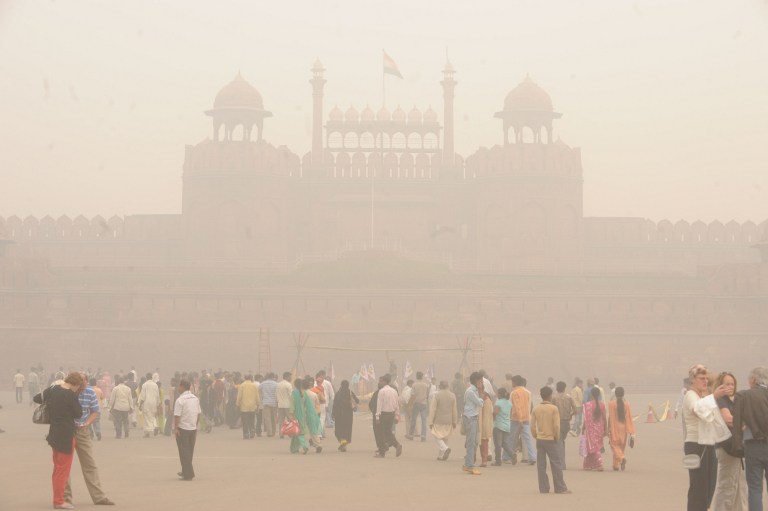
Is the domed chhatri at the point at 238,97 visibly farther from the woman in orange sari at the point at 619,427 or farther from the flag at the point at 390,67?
the woman in orange sari at the point at 619,427

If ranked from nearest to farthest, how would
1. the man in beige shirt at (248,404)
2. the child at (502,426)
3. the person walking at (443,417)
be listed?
the child at (502,426) → the person walking at (443,417) → the man in beige shirt at (248,404)

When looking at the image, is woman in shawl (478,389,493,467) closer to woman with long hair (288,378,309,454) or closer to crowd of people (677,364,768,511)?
woman with long hair (288,378,309,454)

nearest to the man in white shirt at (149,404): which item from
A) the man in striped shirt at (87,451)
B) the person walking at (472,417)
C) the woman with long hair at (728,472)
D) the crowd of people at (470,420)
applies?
the crowd of people at (470,420)

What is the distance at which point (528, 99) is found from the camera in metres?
47.3

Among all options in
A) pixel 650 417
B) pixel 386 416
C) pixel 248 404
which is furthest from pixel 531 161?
pixel 386 416

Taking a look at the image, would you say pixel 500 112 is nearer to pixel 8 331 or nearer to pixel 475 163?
pixel 475 163

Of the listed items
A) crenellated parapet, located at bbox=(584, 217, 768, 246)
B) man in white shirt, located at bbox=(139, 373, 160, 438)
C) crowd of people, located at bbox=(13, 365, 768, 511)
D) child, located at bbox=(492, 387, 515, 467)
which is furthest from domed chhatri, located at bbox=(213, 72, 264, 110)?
child, located at bbox=(492, 387, 515, 467)

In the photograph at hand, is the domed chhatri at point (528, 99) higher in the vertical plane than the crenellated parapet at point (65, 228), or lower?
higher

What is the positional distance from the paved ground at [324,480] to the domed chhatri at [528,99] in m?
33.0

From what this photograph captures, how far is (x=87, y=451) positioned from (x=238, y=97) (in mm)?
38668

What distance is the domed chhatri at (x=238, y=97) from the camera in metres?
47.2

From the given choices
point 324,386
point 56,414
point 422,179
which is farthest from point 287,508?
point 422,179

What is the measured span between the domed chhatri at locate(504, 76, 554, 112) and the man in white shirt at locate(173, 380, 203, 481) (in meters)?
37.3

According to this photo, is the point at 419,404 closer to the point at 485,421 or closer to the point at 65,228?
the point at 485,421
